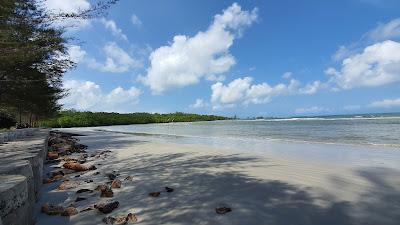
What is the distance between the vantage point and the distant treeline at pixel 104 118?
303 ft

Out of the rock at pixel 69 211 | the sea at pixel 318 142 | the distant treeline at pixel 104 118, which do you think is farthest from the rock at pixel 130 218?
the distant treeline at pixel 104 118

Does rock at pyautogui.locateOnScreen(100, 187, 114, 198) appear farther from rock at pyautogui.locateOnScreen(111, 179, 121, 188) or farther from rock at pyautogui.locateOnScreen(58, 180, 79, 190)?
rock at pyautogui.locateOnScreen(58, 180, 79, 190)

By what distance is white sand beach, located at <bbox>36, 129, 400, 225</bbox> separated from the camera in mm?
5996

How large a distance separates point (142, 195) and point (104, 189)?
0.79m

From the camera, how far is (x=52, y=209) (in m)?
6.58

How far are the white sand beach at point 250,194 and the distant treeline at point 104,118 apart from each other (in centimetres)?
6737

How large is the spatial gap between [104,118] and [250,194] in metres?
110

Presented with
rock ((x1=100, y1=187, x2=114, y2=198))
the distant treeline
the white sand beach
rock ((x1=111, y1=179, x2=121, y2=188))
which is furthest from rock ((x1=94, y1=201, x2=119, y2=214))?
the distant treeline

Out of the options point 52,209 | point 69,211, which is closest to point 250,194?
point 69,211

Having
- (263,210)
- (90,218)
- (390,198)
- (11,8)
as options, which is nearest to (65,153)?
(11,8)

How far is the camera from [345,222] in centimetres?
563

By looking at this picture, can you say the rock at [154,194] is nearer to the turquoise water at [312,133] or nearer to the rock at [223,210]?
the rock at [223,210]

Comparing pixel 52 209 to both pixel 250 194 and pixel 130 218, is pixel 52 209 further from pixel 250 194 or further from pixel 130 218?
pixel 250 194

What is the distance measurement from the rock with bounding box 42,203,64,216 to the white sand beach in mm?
100
